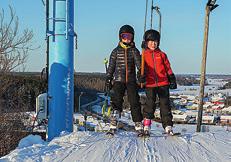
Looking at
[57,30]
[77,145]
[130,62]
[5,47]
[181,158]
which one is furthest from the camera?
[5,47]

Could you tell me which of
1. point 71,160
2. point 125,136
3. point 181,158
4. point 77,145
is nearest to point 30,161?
point 71,160

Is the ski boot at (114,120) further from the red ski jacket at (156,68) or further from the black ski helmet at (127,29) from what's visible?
the black ski helmet at (127,29)

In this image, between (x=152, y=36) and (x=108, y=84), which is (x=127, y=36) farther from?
(x=108, y=84)

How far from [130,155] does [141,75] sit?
7.23 feet

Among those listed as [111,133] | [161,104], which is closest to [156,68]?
[161,104]

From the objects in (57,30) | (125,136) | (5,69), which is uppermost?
(57,30)

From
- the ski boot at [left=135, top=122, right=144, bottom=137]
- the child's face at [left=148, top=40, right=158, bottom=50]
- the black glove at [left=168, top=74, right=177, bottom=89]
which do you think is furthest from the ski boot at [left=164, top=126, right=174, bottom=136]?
the child's face at [left=148, top=40, right=158, bottom=50]

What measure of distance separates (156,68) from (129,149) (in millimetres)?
2140

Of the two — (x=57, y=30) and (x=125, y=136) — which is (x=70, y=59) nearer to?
(x=57, y=30)

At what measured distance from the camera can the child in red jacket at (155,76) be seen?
760 centimetres

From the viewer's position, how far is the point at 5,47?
13.9 meters

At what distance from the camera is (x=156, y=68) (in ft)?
24.9

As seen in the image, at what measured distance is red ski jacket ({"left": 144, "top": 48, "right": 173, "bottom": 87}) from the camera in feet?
24.9

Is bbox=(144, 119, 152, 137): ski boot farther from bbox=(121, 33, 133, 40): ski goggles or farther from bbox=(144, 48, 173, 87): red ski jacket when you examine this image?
bbox=(121, 33, 133, 40): ski goggles
